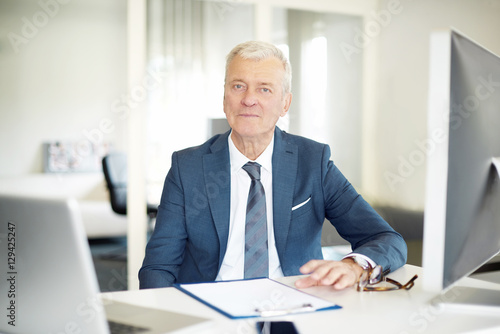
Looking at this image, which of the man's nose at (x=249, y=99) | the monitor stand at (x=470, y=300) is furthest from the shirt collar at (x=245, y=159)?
the monitor stand at (x=470, y=300)

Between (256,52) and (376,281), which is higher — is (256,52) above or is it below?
above

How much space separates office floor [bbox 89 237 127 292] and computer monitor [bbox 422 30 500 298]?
3.34 m

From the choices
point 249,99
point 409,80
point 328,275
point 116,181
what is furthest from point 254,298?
point 409,80

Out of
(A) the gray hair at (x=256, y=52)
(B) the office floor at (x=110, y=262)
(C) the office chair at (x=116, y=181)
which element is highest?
(A) the gray hair at (x=256, y=52)

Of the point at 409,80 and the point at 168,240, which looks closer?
the point at 168,240

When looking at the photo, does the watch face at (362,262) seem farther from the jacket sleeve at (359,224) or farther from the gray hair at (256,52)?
the gray hair at (256,52)

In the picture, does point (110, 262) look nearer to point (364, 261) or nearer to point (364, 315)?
point (364, 261)

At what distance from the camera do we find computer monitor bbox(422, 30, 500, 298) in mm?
858

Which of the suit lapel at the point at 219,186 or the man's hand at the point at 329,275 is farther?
the suit lapel at the point at 219,186

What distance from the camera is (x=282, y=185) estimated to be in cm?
162

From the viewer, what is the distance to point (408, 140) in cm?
453

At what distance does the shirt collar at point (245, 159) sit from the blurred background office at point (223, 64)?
2199 mm

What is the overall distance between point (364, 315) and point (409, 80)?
393cm

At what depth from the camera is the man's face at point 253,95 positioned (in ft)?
5.57
